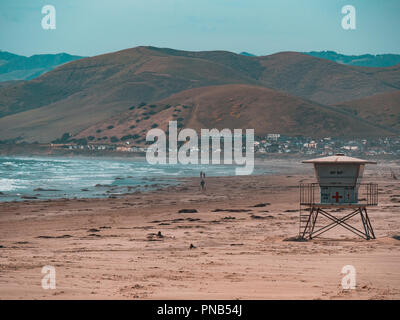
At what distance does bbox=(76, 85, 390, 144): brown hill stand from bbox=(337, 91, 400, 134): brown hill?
13703 mm

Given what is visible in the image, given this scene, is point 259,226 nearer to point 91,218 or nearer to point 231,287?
point 91,218

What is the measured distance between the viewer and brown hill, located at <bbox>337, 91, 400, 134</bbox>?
15555 centimetres

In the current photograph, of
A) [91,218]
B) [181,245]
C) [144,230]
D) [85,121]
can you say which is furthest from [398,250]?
[85,121]

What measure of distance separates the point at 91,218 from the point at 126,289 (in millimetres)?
16072

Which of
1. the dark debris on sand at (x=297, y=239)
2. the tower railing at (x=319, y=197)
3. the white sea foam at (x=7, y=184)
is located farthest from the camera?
the white sea foam at (x=7, y=184)

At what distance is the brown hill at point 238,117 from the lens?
132 m

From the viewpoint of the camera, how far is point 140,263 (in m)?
13.8

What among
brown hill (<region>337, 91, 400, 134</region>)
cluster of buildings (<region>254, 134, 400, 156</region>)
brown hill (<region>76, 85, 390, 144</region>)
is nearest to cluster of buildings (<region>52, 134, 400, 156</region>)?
cluster of buildings (<region>254, 134, 400, 156</region>)

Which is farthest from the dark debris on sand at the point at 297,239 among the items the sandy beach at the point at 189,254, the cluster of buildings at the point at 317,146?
the cluster of buildings at the point at 317,146

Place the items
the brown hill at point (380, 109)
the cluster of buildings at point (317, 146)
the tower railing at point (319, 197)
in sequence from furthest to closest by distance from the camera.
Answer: the brown hill at point (380, 109)
the cluster of buildings at point (317, 146)
the tower railing at point (319, 197)

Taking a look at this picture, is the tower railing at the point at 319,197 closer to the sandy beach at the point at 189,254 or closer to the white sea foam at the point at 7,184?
the sandy beach at the point at 189,254

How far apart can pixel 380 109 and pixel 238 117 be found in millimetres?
51021

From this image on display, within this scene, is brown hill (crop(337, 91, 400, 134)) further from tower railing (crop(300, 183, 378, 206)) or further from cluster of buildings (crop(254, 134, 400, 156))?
tower railing (crop(300, 183, 378, 206))

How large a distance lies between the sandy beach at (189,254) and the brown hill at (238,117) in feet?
328
